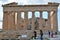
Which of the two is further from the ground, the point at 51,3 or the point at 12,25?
the point at 51,3

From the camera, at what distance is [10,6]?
62.6m

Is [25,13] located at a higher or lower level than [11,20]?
higher

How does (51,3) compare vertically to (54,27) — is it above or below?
above

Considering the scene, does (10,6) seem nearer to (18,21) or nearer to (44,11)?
(18,21)

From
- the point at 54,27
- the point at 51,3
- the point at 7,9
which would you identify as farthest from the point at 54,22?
the point at 7,9

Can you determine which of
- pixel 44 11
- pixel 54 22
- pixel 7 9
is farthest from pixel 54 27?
pixel 7 9

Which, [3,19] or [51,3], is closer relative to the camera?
[51,3]

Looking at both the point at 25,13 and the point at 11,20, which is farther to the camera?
the point at 11,20

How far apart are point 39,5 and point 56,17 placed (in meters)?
6.42

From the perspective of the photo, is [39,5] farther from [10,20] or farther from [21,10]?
[10,20]

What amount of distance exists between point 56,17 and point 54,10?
2774mm

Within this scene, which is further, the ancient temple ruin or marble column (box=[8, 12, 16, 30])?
marble column (box=[8, 12, 16, 30])

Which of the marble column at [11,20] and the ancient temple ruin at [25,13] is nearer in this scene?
the ancient temple ruin at [25,13]

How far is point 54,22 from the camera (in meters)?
64.0
